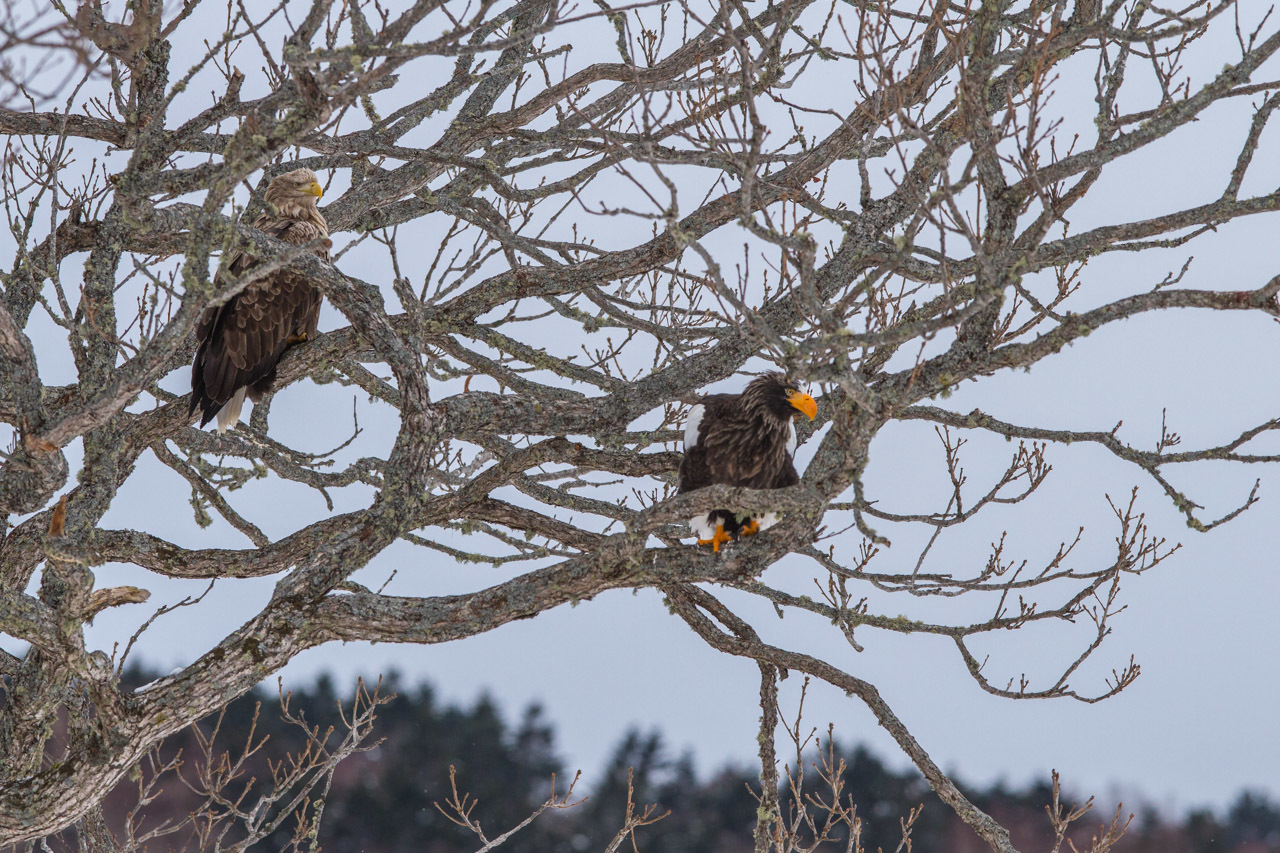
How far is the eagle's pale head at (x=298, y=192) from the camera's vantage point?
5637 millimetres

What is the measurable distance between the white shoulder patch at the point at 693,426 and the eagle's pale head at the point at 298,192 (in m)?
2.20

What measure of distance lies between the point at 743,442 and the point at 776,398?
235mm

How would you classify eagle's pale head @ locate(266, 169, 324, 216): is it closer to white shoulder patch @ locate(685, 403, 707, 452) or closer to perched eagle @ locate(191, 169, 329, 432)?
perched eagle @ locate(191, 169, 329, 432)

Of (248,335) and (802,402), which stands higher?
(248,335)

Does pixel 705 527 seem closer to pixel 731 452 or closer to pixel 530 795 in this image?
pixel 731 452

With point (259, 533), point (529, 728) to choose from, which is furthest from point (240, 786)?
point (259, 533)

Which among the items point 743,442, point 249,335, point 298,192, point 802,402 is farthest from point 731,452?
point 298,192

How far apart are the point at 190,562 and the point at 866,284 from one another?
283 centimetres

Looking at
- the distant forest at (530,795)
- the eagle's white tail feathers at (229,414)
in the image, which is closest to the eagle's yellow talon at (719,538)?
the eagle's white tail feathers at (229,414)

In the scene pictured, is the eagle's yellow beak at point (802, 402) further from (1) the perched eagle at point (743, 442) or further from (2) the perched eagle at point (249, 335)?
(2) the perched eagle at point (249, 335)

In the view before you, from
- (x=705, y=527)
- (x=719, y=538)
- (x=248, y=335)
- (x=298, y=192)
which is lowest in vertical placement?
(x=719, y=538)

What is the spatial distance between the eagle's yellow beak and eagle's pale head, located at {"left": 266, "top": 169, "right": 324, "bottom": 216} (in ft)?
8.55

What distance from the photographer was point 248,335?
5027 mm

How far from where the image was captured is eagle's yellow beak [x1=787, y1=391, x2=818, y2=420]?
458 centimetres
